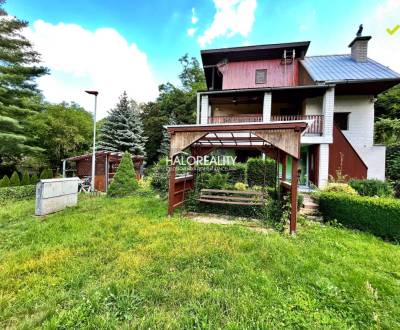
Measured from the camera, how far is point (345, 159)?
10625 millimetres

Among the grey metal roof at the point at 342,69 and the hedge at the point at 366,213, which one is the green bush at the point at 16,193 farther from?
the grey metal roof at the point at 342,69

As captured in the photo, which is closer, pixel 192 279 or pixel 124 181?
pixel 192 279

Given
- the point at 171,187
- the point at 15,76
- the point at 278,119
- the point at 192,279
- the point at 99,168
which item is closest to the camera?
the point at 192,279

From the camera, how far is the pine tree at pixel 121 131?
18.8 metres

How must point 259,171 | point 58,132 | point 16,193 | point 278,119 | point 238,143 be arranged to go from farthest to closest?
point 58,132 → point 278,119 → point 259,171 → point 16,193 → point 238,143

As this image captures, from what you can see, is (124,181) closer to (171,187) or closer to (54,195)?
(54,195)

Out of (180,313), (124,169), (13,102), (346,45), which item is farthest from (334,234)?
(13,102)

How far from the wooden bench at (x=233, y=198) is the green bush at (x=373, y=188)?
4.28 meters

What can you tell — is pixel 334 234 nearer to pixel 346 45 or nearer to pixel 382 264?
pixel 382 264

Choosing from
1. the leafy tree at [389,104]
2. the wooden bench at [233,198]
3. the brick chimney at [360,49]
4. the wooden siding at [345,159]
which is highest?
the brick chimney at [360,49]

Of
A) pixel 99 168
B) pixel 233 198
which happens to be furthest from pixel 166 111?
pixel 233 198

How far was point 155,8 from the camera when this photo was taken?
10281 millimetres

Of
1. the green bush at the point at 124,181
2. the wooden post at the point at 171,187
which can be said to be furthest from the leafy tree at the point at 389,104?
the green bush at the point at 124,181

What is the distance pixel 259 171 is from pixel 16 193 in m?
11.9
